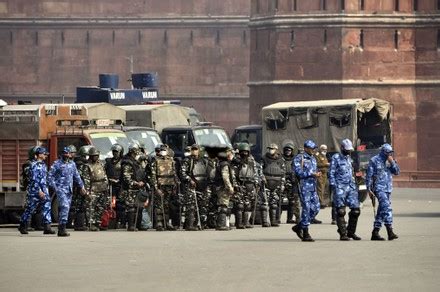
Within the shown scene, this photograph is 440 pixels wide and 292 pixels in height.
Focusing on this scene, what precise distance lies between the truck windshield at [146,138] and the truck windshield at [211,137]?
255 centimetres

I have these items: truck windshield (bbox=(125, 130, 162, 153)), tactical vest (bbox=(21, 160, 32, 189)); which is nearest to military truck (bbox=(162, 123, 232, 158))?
truck windshield (bbox=(125, 130, 162, 153))

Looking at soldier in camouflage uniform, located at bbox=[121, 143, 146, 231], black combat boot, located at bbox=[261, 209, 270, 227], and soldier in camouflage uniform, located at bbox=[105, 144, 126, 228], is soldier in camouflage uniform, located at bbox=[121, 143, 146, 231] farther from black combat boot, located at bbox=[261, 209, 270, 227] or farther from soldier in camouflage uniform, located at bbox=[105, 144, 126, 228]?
black combat boot, located at bbox=[261, 209, 270, 227]

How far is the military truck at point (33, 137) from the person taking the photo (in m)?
36.5

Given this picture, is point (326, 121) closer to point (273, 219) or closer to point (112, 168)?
point (273, 219)

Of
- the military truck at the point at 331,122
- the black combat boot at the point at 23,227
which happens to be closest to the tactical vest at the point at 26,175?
the black combat boot at the point at 23,227

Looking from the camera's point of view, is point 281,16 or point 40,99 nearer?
point 281,16

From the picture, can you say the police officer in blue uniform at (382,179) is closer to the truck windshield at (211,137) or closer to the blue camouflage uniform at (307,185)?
the blue camouflage uniform at (307,185)

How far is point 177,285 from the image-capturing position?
899 inches

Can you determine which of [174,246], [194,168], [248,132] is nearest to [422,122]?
[248,132]

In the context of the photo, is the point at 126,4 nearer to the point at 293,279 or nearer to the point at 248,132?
the point at 248,132

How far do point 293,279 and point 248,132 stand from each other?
25368mm

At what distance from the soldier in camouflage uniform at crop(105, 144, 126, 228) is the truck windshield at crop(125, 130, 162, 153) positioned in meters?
3.75

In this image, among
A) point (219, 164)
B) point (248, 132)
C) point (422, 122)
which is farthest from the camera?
point (422, 122)

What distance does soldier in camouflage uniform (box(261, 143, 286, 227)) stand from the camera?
35.9 metres
